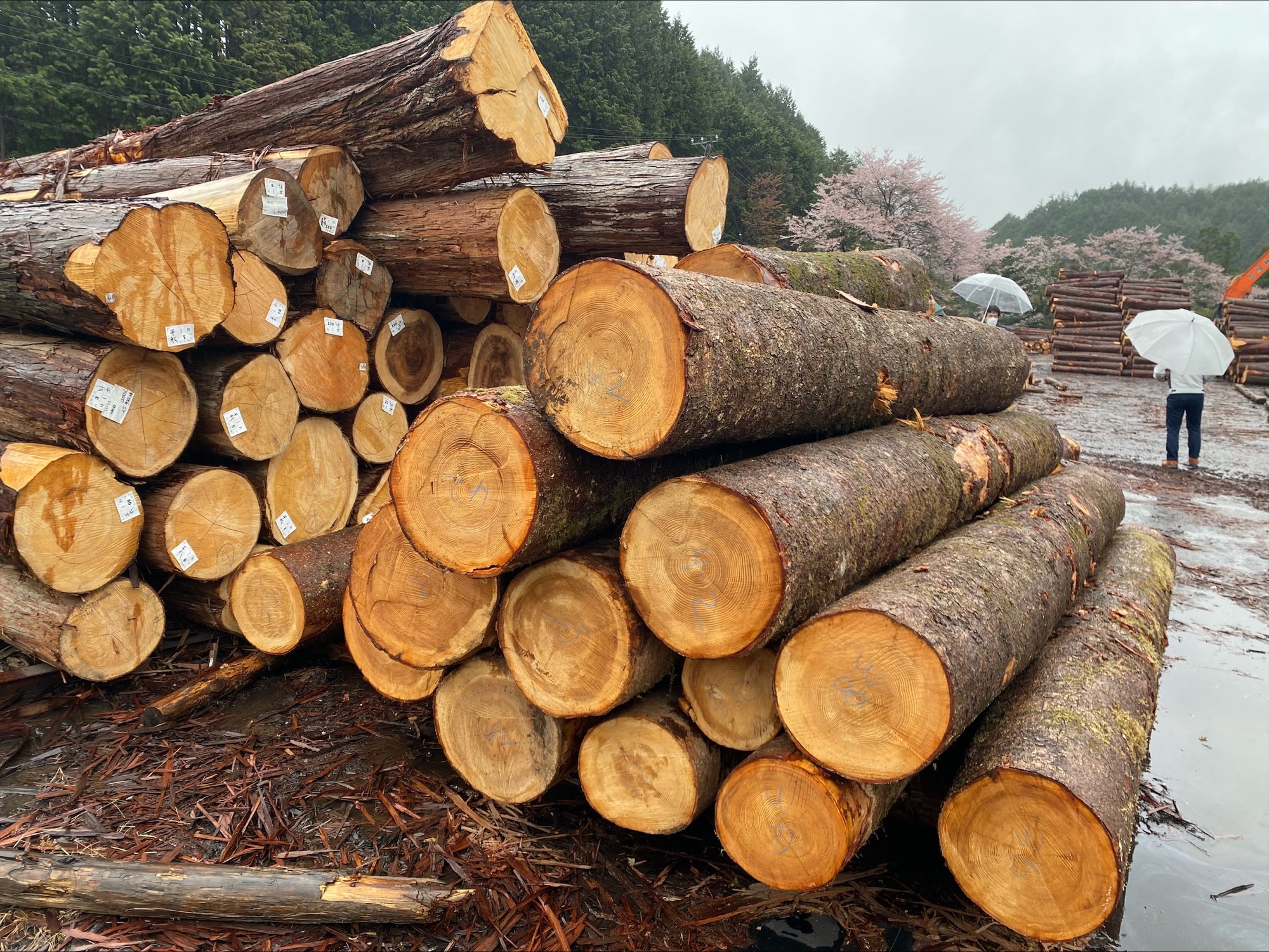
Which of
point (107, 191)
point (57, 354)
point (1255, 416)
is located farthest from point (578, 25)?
point (57, 354)

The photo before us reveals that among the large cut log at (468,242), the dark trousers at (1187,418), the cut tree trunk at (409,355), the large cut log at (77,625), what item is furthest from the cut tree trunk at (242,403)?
the dark trousers at (1187,418)

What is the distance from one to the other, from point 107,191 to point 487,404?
178 inches

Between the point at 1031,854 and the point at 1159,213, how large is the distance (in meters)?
58.0

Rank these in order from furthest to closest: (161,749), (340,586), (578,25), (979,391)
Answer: (578,25) → (979,391) → (340,586) → (161,749)

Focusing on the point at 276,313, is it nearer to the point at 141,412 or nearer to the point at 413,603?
the point at 141,412

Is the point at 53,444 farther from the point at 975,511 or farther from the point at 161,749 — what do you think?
the point at 975,511

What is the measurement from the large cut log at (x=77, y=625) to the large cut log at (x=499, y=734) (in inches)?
78.8

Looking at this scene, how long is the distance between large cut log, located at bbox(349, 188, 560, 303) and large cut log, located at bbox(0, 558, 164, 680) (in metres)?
2.42

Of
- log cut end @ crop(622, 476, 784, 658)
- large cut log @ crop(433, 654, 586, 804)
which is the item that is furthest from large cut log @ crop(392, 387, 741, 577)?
large cut log @ crop(433, 654, 586, 804)

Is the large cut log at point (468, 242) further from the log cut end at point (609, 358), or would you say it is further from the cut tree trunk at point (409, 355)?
the log cut end at point (609, 358)

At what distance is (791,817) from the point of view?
2.18 metres

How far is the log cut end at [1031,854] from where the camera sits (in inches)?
76.8

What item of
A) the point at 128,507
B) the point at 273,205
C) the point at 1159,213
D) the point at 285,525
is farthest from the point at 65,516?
the point at 1159,213

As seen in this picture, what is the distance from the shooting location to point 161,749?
3277mm
